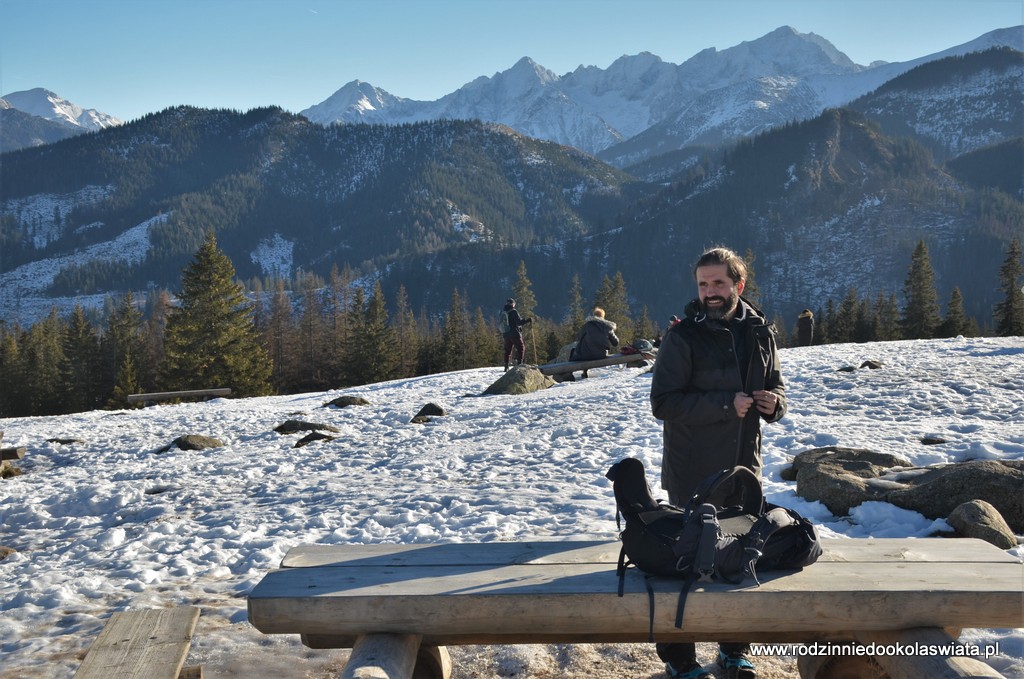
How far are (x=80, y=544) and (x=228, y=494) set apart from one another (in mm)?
1900

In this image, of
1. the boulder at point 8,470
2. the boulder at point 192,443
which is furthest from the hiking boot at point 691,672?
the boulder at point 8,470

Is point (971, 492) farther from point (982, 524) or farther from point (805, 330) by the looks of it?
point (805, 330)

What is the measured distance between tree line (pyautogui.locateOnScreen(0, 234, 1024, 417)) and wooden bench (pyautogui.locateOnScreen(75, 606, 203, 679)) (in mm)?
29865

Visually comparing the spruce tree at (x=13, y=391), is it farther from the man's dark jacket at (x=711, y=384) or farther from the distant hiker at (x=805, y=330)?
the man's dark jacket at (x=711, y=384)

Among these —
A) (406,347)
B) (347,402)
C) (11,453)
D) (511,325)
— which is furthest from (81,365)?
(11,453)

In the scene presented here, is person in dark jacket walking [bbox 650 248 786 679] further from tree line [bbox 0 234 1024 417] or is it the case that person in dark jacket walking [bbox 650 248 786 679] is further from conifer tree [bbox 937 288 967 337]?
conifer tree [bbox 937 288 967 337]

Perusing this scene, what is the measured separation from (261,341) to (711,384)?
2401 inches

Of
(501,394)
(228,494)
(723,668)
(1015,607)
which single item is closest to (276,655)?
(723,668)

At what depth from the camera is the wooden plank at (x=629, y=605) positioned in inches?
115

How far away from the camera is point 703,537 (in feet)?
9.64

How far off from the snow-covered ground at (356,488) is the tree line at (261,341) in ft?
66.7

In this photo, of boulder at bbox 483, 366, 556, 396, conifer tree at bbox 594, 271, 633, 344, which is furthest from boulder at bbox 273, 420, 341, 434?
conifer tree at bbox 594, 271, 633, 344

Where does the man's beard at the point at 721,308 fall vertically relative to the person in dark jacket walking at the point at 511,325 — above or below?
above

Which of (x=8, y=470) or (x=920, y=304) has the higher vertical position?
(x=920, y=304)
